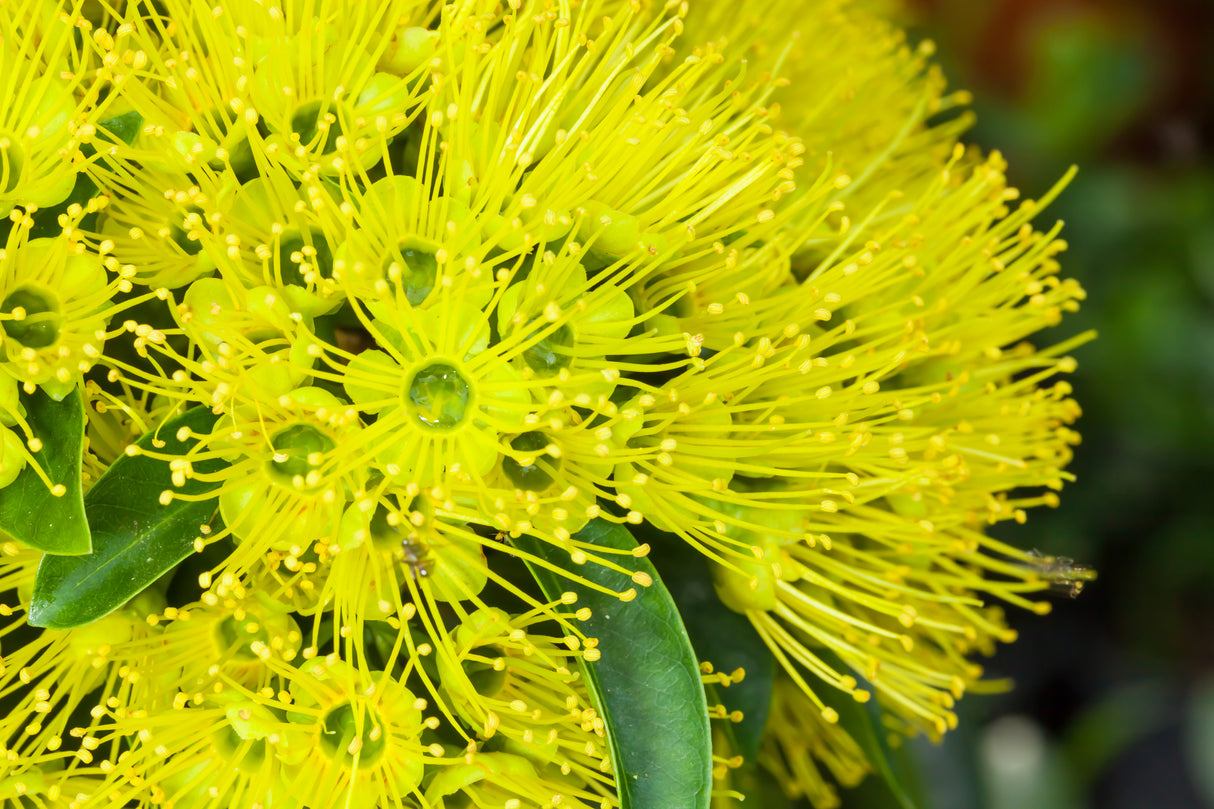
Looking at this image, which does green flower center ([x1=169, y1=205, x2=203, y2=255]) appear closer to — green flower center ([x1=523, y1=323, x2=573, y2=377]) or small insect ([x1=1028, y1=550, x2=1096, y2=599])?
green flower center ([x1=523, y1=323, x2=573, y2=377])

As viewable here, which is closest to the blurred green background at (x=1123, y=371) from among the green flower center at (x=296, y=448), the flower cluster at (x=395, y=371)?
the flower cluster at (x=395, y=371)

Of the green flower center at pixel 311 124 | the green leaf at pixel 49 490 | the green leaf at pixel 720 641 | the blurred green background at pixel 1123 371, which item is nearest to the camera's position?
the green leaf at pixel 49 490

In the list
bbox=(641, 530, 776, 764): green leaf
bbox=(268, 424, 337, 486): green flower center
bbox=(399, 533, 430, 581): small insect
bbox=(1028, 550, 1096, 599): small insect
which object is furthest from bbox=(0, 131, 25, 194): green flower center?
bbox=(1028, 550, 1096, 599): small insect

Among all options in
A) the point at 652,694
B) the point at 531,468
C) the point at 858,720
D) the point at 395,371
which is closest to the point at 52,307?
the point at 395,371

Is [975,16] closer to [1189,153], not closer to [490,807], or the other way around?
[1189,153]

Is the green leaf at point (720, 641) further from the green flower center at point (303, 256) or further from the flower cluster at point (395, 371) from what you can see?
the green flower center at point (303, 256)
